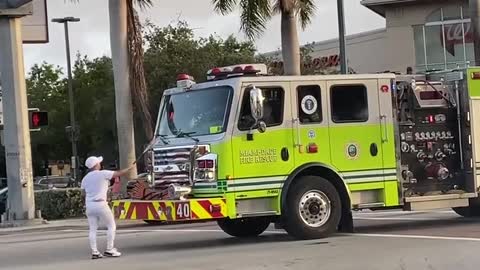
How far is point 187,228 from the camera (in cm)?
1998

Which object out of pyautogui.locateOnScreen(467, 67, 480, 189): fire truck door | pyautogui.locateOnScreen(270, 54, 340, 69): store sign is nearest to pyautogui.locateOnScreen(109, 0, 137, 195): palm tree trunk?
pyautogui.locateOnScreen(467, 67, 480, 189): fire truck door

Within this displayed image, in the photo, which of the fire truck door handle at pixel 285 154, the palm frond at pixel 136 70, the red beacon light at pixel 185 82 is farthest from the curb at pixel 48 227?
the fire truck door handle at pixel 285 154

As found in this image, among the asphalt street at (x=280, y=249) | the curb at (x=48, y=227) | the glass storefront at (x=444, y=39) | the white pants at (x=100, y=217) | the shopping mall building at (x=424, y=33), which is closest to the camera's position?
the asphalt street at (x=280, y=249)

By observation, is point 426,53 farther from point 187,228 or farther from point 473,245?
point 473,245

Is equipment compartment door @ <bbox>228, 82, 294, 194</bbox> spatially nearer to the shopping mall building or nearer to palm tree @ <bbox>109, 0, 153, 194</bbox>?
A: palm tree @ <bbox>109, 0, 153, 194</bbox>

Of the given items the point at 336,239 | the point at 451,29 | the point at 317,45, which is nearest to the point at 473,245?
the point at 336,239

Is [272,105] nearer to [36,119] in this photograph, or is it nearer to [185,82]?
[185,82]

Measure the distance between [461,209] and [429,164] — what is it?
120 inches

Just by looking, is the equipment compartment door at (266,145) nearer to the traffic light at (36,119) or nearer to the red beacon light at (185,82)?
the red beacon light at (185,82)

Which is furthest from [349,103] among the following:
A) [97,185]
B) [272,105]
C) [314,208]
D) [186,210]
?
[97,185]

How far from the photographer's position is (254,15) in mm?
25078

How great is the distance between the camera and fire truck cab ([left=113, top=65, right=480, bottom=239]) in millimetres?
14188

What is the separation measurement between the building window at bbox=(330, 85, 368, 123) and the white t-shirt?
13.0 feet

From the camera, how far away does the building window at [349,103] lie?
14961 mm
